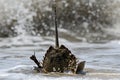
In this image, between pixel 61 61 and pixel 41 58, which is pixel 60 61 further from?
pixel 41 58

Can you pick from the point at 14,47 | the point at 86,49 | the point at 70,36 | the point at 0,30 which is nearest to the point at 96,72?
the point at 86,49

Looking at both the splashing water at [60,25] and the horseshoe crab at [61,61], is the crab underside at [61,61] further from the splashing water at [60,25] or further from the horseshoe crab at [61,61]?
the splashing water at [60,25]

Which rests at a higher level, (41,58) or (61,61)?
(61,61)

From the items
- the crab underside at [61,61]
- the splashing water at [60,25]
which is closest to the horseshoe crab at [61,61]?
the crab underside at [61,61]

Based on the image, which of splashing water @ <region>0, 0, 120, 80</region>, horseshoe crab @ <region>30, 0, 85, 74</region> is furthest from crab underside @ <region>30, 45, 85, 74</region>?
splashing water @ <region>0, 0, 120, 80</region>

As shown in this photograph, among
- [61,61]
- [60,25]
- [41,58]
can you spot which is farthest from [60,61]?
[60,25]

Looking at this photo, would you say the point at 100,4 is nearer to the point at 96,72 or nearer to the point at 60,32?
the point at 60,32

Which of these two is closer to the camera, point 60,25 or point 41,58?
point 41,58

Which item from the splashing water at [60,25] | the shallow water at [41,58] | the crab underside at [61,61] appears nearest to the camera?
the shallow water at [41,58]
